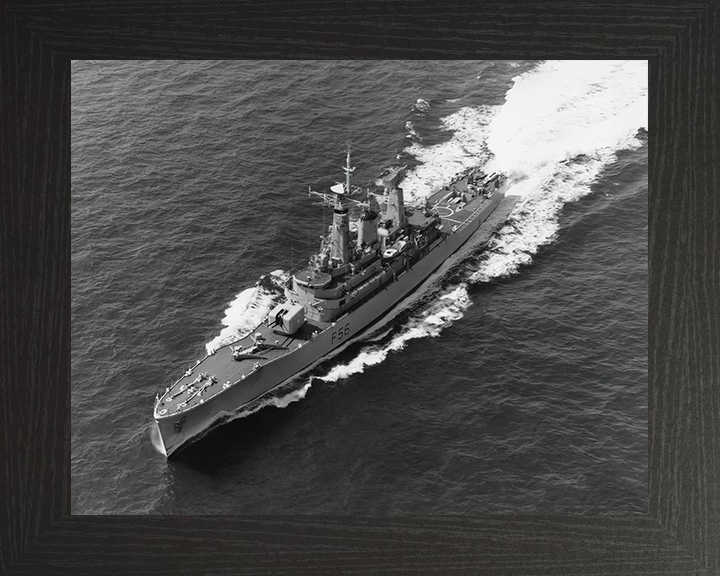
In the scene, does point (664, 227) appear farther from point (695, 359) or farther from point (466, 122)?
point (466, 122)

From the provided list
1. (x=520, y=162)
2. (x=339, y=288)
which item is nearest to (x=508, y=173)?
(x=520, y=162)

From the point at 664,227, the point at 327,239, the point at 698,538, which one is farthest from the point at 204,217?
the point at 698,538

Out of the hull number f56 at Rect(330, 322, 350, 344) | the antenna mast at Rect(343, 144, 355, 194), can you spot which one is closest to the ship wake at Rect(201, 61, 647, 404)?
the hull number f56 at Rect(330, 322, 350, 344)

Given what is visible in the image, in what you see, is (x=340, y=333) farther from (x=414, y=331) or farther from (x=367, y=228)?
(x=367, y=228)

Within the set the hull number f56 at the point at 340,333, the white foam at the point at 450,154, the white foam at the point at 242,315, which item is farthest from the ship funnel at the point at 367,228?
the white foam at the point at 242,315

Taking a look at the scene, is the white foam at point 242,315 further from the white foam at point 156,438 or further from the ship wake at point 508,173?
the white foam at point 156,438

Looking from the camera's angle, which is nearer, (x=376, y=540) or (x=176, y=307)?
(x=376, y=540)
